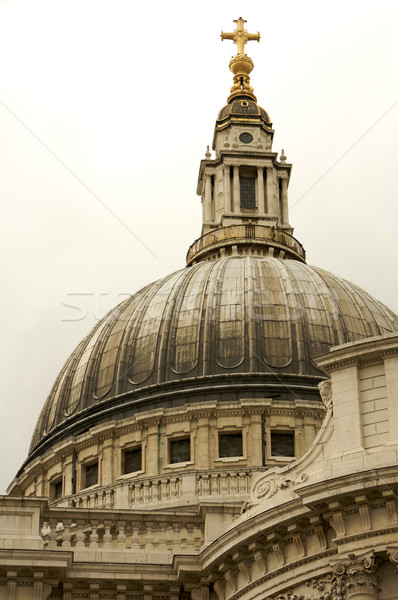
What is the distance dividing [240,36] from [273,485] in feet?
166

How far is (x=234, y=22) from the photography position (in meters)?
94.0

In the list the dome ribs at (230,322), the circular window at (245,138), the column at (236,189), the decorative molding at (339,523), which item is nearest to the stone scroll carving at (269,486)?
the decorative molding at (339,523)

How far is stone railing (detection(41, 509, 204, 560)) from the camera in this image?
48.9 m

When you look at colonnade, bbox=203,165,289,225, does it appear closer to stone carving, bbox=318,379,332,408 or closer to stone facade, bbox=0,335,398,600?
stone carving, bbox=318,379,332,408

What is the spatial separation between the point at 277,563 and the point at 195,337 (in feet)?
79.5

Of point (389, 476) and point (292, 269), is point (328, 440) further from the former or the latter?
point (292, 269)

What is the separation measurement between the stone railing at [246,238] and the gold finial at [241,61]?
1272 centimetres

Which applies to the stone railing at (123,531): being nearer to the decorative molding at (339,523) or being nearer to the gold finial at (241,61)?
the decorative molding at (339,523)

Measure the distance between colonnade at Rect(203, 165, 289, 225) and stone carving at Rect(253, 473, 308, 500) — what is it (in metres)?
37.6

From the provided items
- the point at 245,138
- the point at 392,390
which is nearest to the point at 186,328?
the point at 245,138

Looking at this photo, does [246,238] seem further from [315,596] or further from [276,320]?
[315,596]

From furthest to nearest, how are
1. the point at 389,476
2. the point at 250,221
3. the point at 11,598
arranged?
the point at 250,221 → the point at 11,598 → the point at 389,476

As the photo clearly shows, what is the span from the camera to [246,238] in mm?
80688

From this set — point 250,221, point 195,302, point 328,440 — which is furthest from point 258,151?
point 328,440
